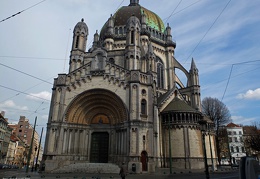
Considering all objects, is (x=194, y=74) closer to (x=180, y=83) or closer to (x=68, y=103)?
(x=180, y=83)

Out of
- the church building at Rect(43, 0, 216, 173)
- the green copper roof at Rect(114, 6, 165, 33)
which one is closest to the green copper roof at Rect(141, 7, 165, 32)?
the green copper roof at Rect(114, 6, 165, 33)

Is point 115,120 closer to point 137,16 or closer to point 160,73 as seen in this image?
point 160,73

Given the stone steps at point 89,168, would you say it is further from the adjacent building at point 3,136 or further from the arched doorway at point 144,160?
the adjacent building at point 3,136


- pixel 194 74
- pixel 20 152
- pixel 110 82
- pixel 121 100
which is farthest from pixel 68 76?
pixel 20 152

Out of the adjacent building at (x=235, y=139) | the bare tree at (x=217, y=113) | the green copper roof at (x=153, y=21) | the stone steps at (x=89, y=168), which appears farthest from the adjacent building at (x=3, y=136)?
the adjacent building at (x=235, y=139)

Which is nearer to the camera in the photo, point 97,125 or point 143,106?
point 143,106

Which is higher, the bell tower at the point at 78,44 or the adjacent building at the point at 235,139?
the bell tower at the point at 78,44

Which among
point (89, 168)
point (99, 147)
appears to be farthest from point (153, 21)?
point (89, 168)

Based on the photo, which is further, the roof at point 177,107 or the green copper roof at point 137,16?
the green copper roof at point 137,16

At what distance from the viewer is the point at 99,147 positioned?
86.5 ft

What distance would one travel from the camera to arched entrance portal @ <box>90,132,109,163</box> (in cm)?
2583

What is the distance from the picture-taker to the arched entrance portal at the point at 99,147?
84.7 ft

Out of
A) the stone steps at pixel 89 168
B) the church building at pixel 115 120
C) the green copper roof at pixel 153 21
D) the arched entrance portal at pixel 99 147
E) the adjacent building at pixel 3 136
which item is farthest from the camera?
the adjacent building at pixel 3 136

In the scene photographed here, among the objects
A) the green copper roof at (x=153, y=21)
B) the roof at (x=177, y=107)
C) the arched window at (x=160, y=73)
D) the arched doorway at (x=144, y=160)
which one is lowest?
the arched doorway at (x=144, y=160)
